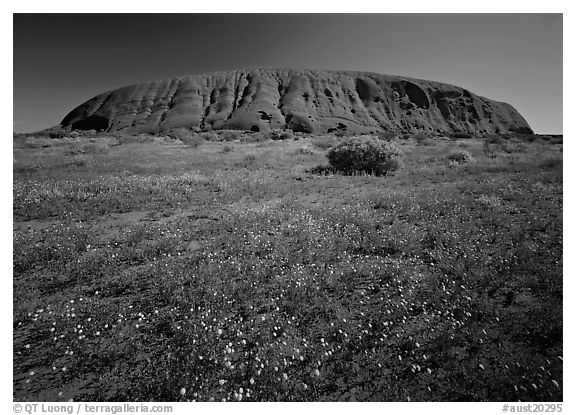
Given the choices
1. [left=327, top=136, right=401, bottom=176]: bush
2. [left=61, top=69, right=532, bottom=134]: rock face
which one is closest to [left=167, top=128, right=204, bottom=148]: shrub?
[left=327, top=136, right=401, bottom=176]: bush

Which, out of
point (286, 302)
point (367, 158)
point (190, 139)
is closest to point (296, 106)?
point (190, 139)

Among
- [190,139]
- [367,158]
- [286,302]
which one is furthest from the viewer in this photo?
[190,139]

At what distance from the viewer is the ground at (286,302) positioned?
3771 millimetres

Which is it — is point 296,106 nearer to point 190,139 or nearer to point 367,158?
point 190,139

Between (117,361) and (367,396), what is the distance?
11.4 feet

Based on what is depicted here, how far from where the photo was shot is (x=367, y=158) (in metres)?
19.5

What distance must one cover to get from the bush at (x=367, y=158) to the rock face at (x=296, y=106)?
389 ft

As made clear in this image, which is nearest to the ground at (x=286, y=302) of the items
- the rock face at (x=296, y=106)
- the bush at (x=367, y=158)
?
the bush at (x=367, y=158)

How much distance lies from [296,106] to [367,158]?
145 m

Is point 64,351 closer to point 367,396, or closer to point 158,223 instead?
point 367,396

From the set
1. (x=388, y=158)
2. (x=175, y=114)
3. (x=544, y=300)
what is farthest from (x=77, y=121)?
(x=544, y=300)

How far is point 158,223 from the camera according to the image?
9133mm

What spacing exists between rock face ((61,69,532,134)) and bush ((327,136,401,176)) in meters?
118

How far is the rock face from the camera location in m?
145
